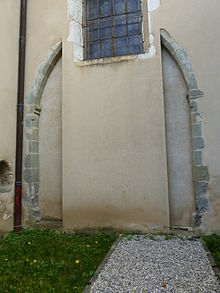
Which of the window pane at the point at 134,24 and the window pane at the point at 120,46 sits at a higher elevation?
the window pane at the point at 134,24

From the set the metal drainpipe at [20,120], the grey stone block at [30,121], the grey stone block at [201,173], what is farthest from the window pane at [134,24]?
the grey stone block at [201,173]

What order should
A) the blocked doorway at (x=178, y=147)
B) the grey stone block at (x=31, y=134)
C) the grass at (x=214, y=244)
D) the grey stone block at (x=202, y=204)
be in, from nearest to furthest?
the grass at (x=214, y=244) → the grey stone block at (x=202, y=204) → the blocked doorway at (x=178, y=147) → the grey stone block at (x=31, y=134)

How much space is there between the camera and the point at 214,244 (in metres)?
3.26

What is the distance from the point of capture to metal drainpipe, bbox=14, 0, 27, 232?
4402 mm

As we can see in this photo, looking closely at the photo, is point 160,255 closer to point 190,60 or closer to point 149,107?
point 149,107

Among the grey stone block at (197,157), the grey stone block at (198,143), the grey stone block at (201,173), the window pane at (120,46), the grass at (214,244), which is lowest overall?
the grass at (214,244)

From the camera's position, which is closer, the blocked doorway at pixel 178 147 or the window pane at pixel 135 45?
the blocked doorway at pixel 178 147

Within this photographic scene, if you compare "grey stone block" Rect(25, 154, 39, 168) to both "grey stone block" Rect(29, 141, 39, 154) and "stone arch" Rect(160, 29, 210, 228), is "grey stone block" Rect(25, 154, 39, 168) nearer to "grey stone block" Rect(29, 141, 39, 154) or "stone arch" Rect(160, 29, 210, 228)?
"grey stone block" Rect(29, 141, 39, 154)

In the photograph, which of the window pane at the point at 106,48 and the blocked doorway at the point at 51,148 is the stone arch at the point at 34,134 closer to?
the blocked doorway at the point at 51,148

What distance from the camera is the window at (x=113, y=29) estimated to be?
15.4 feet

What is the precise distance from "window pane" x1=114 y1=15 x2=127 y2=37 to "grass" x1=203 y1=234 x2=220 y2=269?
3969 millimetres

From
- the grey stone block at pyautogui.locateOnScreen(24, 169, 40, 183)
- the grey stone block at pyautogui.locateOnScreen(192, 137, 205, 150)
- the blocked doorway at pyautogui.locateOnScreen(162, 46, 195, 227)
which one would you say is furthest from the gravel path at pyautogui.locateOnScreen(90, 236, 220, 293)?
the grey stone block at pyautogui.locateOnScreen(24, 169, 40, 183)

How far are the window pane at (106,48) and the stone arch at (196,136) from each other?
1.22 meters

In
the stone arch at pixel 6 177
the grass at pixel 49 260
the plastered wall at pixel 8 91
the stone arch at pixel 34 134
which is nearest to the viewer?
the grass at pixel 49 260
